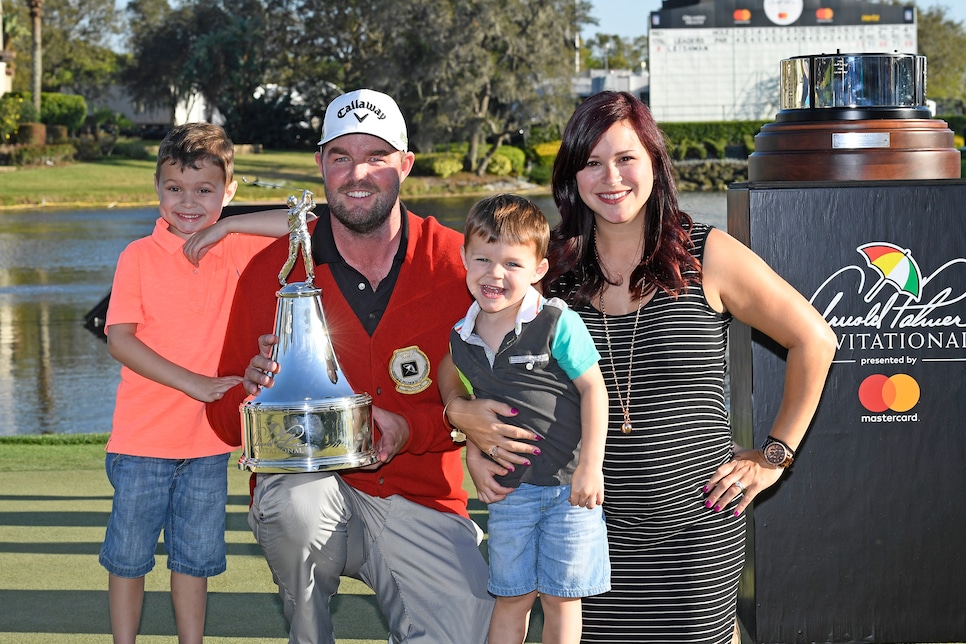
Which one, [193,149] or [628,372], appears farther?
[193,149]

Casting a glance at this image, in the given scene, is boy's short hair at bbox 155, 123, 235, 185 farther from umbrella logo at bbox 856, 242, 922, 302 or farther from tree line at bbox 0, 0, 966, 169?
tree line at bbox 0, 0, 966, 169

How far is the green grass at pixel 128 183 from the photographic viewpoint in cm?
4269

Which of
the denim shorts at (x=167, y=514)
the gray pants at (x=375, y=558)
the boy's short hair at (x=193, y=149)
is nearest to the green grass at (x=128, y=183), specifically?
the boy's short hair at (x=193, y=149)

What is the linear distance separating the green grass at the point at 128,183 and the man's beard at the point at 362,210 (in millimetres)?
34798

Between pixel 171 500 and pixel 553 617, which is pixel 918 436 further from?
pixel 171 500

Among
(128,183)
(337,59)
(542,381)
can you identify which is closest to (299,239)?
(542,381)

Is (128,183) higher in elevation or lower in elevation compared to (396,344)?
higher

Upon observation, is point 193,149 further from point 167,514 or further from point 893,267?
point 893,267

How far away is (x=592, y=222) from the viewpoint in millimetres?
3221

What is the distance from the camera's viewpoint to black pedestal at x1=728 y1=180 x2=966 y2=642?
11.4 feet

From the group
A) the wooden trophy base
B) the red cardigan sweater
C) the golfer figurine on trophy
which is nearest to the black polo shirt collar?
the red cardigan sweater

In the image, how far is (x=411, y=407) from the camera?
3508mm

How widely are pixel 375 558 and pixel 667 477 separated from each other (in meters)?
0.96

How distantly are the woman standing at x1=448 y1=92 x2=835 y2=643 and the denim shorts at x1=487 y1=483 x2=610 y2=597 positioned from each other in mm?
78
